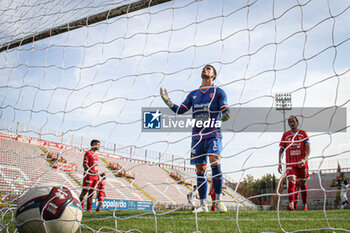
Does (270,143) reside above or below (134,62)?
below

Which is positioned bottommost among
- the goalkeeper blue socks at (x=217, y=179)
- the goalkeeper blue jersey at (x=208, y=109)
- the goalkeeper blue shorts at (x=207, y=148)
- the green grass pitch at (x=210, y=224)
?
the green grass pitch at (x=210, y=224)

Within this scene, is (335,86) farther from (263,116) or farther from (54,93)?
(54,93)

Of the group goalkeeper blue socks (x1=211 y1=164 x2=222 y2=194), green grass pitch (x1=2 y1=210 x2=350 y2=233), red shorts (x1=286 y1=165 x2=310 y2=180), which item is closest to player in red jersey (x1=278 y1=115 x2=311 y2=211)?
red shorts (x1=286 y1=165 x2=310 y2=180)

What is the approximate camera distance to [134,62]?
3.95m

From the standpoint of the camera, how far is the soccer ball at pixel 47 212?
7.45 feet

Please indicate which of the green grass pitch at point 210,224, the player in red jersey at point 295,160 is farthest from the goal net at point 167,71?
the player in red jersey at point 295,160

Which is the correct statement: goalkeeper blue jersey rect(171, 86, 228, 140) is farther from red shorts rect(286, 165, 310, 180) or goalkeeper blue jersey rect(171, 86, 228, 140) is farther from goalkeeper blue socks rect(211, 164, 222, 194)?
red shorts rect(286, 165, 310, 180)

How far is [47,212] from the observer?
2303 millimetres

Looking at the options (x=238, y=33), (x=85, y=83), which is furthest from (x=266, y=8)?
(x=85, y=83)

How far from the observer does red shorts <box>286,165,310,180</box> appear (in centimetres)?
500

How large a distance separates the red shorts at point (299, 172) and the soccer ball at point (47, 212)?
3827mm

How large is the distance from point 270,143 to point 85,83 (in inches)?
107

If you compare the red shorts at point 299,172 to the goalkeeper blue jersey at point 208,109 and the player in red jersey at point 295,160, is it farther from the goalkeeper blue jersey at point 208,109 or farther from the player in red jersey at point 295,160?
the goalkeeper blue jersey at point 208,109

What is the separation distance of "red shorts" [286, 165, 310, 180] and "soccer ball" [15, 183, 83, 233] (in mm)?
3827
